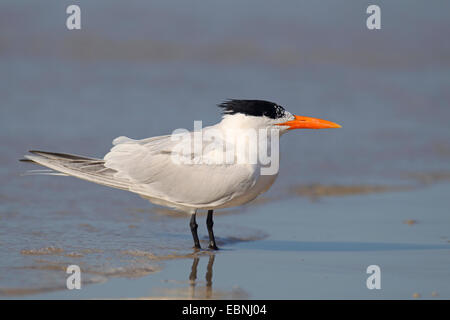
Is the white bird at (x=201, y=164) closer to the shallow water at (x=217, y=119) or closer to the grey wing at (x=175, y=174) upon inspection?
the grey wing at (x=175, y=174)

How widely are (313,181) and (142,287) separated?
11.3ft

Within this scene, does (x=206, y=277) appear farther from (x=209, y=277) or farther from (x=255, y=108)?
(x=255, y=108)

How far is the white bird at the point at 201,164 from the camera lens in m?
4.79

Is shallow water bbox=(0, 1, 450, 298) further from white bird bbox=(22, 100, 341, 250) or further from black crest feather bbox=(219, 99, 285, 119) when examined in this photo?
black crest feather bbox=(219, 99, 285, 119)

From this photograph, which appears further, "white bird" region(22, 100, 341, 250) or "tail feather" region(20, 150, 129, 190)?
"tail feather" region(20, 150, 129, 190)

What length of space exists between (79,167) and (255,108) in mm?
1308

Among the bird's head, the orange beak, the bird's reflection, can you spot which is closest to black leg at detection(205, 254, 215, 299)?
the bird's reflection

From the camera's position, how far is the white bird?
4.79 meters

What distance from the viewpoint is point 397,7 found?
49.7 feet

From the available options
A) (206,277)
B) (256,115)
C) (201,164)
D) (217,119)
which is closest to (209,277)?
(206,277)

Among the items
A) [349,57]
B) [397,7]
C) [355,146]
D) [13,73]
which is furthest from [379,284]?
[397,7]

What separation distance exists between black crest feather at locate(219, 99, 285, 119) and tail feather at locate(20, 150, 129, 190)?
923 millimetres

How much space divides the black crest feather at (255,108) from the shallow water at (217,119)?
99 cm

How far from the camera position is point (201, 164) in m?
4.84
